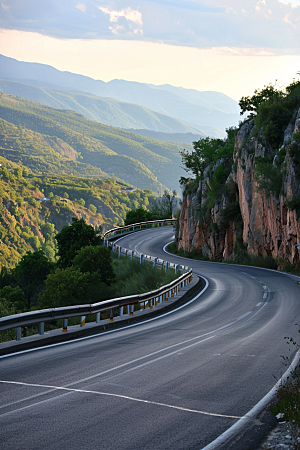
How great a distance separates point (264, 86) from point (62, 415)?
43173mm

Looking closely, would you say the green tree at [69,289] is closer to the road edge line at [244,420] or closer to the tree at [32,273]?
the road edge line at [244,420]

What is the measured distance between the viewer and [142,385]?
23.5ft

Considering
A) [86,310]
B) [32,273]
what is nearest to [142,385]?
[86,310]

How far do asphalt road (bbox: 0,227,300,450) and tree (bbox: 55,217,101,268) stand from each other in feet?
105

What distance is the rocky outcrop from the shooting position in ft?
92.2

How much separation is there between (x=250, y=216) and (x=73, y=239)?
1881cm

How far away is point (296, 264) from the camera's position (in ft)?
93.2

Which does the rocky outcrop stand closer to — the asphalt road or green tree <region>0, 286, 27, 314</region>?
the asphalt road

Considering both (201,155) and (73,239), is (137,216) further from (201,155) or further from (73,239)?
(73,239)

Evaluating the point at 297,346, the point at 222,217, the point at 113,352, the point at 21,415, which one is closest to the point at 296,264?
the point at 222,217

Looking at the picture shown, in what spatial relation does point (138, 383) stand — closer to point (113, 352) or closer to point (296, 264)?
point (113, 352)

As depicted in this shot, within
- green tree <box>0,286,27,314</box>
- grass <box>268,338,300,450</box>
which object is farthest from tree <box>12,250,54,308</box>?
grass <box>268,338,300,450</box>

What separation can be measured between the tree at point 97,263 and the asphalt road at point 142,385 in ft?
63.6

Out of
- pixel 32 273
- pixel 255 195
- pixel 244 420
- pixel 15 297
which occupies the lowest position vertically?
pixel 15 297
